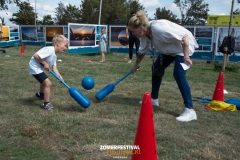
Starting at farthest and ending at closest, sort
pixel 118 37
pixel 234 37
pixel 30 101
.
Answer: pixel 118 37 → pixel 234 37 → pixel 30 101

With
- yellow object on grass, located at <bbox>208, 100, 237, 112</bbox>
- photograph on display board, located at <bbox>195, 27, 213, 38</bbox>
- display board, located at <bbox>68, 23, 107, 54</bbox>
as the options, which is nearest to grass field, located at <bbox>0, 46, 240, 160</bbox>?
yellow object on grass, located at <bbox>208, 100, 237, 112</bbox>

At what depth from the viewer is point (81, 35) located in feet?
50.7

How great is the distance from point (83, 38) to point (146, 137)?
44.2 ft

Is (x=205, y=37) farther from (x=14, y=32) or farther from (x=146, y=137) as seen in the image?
(x=14, y=32)

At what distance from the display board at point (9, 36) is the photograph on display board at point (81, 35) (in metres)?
6.53

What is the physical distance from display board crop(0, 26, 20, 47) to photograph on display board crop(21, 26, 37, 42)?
469mm

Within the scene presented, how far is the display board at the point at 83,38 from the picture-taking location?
48.9ft

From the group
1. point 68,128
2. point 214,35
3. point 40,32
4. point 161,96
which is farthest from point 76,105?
point 40,32

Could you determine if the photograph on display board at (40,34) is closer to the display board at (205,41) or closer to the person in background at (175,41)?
the display board at (205,41)

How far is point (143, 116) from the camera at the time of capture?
8.47ft

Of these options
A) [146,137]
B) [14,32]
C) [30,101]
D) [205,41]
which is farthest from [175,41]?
[14,32]

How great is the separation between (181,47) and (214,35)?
9.64 meters

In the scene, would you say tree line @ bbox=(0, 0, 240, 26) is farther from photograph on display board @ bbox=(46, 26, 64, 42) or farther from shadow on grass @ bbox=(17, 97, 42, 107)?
shadow on grass @ bbox=(17, 97, 42, 107)

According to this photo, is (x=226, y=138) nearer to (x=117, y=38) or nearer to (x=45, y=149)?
(x=45, y=149)
